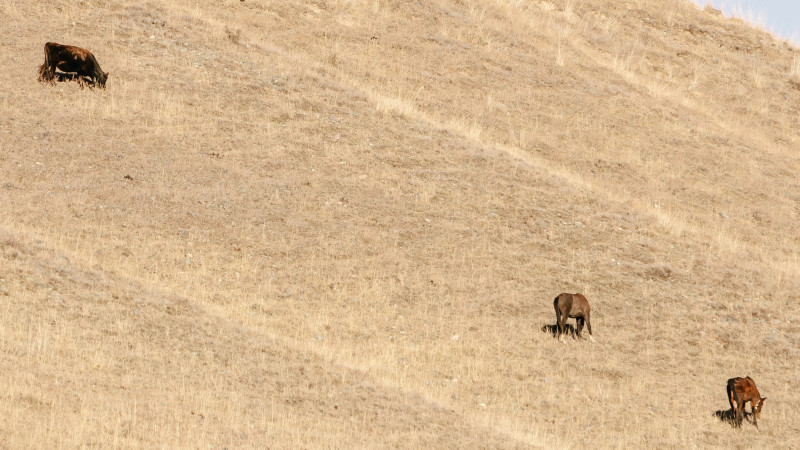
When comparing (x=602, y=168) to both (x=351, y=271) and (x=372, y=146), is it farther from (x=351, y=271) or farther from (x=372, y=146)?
(x=351, y=271)

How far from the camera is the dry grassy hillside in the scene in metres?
11.6

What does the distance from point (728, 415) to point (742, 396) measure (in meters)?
0.60

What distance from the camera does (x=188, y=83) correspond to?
76.5 ft

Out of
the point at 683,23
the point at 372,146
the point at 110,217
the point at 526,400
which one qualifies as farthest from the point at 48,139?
the point at 683,23

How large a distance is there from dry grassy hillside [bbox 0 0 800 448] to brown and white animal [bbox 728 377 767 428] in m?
0.29

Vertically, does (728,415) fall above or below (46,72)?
below

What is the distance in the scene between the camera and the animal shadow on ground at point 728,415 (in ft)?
45.5

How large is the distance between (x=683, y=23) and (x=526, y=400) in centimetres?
2910

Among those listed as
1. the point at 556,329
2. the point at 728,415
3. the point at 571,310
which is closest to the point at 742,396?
the point at 728,415

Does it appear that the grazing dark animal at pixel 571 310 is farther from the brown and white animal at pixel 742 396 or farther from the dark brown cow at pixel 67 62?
the dark brown cow at pixel 67 62

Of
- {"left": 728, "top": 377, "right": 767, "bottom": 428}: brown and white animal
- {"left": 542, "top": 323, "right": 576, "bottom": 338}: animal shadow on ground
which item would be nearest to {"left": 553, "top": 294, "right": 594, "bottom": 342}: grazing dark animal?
{"left": 542, "top": 323, "right": 576, "bottom": 338}: animal shadow on ground

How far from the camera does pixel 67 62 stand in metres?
21.8

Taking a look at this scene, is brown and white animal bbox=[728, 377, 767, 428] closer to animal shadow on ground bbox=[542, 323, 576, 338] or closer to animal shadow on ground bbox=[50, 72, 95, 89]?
animal shadow on ground bbox=[542, 323, 576, 338]

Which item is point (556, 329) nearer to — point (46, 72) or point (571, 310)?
point (571, 310)
